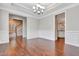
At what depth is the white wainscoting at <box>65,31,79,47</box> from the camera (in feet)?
15.2

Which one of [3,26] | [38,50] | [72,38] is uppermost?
[3,26]

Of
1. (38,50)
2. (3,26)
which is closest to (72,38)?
(38,50)

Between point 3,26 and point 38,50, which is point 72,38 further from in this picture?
point 3,26

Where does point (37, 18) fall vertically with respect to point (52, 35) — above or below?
above

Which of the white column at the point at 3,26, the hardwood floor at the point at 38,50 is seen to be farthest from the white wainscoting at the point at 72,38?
the white column at the point at 3,26

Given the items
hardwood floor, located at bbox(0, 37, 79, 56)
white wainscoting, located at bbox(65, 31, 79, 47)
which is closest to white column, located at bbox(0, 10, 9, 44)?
hardwood floor, located at bbox(0, 37, 79, 56)

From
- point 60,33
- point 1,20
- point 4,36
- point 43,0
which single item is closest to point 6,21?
point 1,20

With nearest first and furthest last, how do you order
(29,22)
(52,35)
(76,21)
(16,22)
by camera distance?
(76,21)
(52,35)
(29,22)
(16,22)

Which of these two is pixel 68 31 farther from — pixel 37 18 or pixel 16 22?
pixel 16 22

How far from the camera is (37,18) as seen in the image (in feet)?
29.6

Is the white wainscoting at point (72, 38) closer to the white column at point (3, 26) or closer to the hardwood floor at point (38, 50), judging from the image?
the hardwood floor at point (38, 50)

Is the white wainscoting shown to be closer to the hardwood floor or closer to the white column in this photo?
the hardwood floor

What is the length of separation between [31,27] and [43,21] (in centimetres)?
140

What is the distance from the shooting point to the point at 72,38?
4.94 meters
